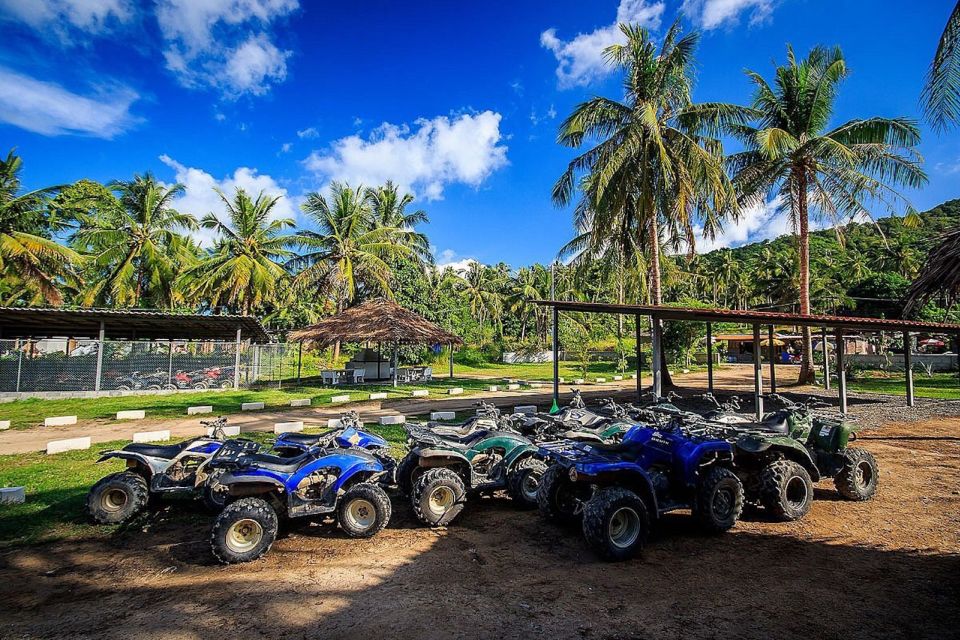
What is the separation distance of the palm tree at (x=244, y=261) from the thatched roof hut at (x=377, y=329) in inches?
252

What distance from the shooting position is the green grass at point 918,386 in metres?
16.7

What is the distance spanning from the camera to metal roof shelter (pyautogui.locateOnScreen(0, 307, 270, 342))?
17391mm

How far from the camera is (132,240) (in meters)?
26.4

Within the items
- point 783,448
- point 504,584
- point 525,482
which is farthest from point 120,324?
point 783,448

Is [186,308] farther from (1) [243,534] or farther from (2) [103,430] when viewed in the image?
(1) [243,534]

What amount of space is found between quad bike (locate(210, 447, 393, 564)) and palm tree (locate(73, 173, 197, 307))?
26.0 meters

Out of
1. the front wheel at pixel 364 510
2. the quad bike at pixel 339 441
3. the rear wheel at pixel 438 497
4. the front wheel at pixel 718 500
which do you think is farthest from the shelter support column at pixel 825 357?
the front wheel at pixel 364 510

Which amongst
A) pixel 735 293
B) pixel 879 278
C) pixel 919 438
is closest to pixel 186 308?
pixel 919 438

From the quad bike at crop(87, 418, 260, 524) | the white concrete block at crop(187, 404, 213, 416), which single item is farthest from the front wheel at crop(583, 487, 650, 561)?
the white concrete block at crop(187, 404, 213, 416)

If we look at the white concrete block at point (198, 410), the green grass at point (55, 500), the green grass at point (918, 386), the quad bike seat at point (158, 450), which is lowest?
the green grass at point (55, 500)

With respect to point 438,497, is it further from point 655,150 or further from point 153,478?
point 655,150

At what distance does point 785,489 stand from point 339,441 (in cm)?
492

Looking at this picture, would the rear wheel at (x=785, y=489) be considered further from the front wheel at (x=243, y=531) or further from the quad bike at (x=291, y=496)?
the front wheel at (x=243, y=531)

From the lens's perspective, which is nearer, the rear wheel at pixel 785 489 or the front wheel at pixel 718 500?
the front wheel at pixel 718 500
